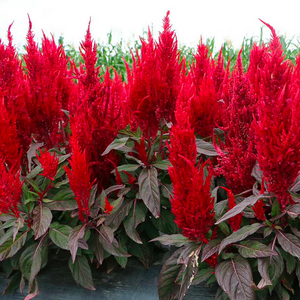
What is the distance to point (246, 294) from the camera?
155 centimetres

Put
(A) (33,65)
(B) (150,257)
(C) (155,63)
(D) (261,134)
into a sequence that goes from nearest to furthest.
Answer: (D) (261,134), (C) (155,63), (A) (33,65), (B) (150,257)

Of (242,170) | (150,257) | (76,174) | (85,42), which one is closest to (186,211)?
(242,170)

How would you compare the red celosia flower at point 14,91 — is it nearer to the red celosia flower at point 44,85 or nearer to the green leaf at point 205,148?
the red celosia flower at point 44,85

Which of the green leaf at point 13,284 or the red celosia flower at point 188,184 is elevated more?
the red celosia flower at point 188,184

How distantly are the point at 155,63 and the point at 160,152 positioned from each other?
0.48 metres

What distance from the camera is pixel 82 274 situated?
1.96 metres

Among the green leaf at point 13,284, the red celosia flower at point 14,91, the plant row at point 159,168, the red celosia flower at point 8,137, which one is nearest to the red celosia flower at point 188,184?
the plant row at point 159,168

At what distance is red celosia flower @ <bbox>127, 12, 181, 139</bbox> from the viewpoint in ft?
6.03

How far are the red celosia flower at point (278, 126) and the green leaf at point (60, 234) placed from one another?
3.29ft

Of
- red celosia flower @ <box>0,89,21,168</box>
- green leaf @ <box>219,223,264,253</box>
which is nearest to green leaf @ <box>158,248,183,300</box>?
green leaf @ <box>219,223,264,253</box>

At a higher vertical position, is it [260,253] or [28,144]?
[28,144]

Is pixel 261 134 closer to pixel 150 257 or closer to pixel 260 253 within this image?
pixel 260 253

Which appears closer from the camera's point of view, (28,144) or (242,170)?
(242,170)

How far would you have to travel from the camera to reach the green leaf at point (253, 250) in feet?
5.13
